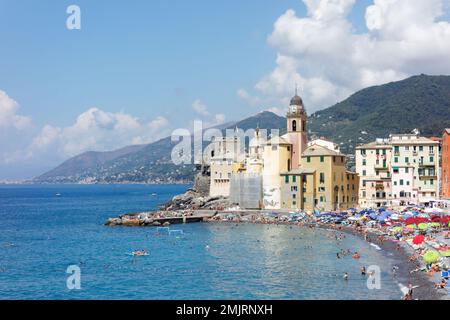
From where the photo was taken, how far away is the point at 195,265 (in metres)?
51.3

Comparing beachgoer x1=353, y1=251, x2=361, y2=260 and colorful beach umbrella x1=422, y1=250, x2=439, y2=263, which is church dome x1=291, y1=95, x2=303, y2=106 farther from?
colorful beach umbrella x1=422, y1=250, x2=439, y2=263

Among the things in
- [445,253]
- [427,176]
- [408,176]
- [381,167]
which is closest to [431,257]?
[445,253]

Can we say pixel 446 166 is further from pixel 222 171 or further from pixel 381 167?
pixel 222 171

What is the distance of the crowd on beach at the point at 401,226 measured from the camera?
4438cm

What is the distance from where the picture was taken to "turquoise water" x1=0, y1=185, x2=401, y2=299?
40125mm

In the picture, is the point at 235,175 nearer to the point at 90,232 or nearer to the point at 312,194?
the point at 312,194

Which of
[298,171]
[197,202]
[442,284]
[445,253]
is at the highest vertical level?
[298,171]

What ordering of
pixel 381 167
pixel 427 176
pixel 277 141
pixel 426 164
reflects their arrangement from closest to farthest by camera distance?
pixel 427 176, pixel 426 164, pixel 381 167, pixel 277 141

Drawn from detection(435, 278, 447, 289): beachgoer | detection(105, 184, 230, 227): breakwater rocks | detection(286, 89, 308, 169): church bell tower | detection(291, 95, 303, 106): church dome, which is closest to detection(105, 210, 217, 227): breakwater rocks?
detection(105, 184, 230, 227): breakwater rocks

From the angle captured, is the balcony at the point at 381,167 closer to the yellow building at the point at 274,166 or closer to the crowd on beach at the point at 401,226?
the crowd on beach at the point at 401,226

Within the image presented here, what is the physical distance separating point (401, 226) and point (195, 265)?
28477 millimetres

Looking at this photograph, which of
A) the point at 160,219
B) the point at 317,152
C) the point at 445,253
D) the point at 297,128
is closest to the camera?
the point at 445,253
